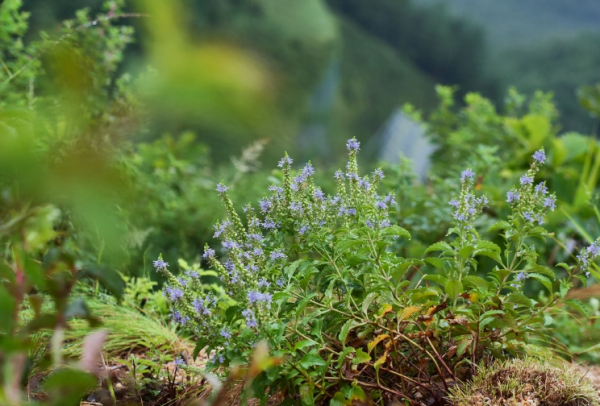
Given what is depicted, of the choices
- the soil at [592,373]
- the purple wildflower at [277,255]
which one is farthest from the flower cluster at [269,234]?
the soil at [592,373]

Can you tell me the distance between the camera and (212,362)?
1.24 metres

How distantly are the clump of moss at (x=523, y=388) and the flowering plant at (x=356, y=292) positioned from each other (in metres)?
0.05

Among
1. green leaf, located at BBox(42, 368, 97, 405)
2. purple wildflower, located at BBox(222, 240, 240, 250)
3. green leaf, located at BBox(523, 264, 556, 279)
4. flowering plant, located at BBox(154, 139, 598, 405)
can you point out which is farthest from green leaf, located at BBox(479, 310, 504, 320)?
green leaf, located at BBox(42, 368, 97, 405)

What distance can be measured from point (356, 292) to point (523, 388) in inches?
17.1

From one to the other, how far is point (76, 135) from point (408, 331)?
1073 mm

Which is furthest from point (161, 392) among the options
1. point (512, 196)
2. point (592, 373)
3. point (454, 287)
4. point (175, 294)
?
point (592, 373)

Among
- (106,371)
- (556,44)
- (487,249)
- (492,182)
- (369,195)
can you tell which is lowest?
(106,371)

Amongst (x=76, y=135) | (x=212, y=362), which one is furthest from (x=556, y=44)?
(x=76, y=135)

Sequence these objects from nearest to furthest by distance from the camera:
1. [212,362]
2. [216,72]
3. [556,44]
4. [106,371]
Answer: [216,72] < [212,362] < [106,371] < [556,44]

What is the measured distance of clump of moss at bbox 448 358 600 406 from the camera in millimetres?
1295

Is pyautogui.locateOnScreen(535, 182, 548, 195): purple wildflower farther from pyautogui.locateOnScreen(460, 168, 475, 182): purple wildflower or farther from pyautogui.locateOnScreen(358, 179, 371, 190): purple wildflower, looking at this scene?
pyautogui.locateOnScreen(358, 179, 371, 190): purple wildflower

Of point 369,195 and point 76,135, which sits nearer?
point 76,135

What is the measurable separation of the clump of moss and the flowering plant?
0.05 metres

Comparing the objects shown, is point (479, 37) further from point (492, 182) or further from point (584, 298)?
point (584, 298)
